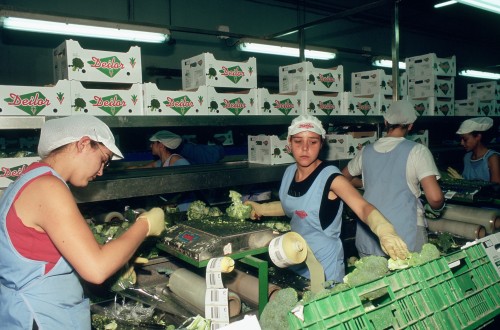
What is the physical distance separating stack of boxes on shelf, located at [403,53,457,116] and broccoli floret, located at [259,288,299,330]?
3849 millimetres

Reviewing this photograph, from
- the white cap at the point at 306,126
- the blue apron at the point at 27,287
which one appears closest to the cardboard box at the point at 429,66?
the white cap at the point at 306,126

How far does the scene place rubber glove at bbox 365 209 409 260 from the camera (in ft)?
5.96

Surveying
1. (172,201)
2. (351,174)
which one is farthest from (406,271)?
(172,201)

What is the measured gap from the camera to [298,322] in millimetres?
1207

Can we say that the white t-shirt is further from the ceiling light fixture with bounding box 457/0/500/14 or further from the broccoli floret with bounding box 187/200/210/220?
the broccoli floret with bounding box 187/200/210/220

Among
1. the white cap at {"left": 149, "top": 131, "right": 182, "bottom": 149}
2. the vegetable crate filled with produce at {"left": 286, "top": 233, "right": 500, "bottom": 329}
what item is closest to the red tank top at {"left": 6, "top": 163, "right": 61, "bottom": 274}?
the vegetable crate filled with produce at {"left": 286, "top": 233, "right": 500, "bottom": 329}

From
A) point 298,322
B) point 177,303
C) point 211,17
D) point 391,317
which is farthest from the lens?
point 211,17

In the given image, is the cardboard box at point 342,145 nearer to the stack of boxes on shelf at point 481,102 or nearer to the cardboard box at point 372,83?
the cardboard box at point 372,83

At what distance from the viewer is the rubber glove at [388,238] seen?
1.82 m

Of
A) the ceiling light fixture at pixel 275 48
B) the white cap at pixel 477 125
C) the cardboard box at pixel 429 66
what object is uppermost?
the ceiling light fixture at pixel 275 48

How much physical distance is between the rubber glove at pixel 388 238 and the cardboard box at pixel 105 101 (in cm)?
185

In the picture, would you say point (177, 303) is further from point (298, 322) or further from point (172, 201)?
point (172, 201)

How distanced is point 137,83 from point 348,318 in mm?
2361

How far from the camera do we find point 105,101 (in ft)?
9.21
